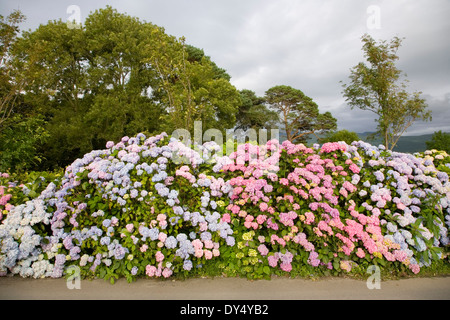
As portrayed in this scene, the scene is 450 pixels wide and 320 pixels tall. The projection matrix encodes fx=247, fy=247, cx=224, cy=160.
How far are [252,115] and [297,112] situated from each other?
6150 mm

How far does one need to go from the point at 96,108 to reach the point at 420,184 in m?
15.7

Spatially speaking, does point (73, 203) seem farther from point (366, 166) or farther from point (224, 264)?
point (366, 166)

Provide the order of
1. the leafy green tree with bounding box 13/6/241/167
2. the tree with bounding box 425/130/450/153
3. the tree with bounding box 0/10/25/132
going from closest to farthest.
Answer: the tree with bounding box 0/10/25/132 → the tree with bounding box 425/130/450/153 → the leafy green tree with bounding box 13/6/241/167

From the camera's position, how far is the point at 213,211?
128 inches

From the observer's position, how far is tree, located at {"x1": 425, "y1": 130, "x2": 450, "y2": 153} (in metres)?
13.6

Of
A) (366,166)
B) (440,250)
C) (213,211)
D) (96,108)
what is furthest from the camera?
(96,108)

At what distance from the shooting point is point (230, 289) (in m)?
2.75

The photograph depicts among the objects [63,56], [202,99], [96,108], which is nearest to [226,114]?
[202,99]

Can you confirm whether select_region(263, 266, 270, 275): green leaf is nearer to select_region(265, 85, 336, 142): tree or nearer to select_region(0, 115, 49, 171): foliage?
select_region(0, 115, 49, 171): foliage

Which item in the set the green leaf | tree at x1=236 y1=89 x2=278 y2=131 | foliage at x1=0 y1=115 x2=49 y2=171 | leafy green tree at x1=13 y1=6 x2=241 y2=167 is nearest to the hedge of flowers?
the green leaf

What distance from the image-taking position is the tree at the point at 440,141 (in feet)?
44.7

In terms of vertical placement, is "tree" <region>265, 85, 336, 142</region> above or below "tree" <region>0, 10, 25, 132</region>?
above

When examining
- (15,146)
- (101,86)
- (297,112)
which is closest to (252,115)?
(297,112)

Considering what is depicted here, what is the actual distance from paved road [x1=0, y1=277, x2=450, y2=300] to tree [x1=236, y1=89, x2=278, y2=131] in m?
23.8
